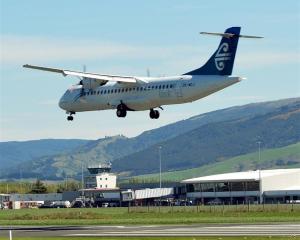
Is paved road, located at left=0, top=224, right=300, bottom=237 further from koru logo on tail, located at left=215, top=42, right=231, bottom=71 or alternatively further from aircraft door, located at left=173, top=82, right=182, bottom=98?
koru logo on tail, located at left=215, top=42, right=231, bottom=71

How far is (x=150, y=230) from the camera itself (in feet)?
293

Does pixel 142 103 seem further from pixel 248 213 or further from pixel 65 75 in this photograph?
pixel 248 213

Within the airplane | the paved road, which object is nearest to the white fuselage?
the airplane

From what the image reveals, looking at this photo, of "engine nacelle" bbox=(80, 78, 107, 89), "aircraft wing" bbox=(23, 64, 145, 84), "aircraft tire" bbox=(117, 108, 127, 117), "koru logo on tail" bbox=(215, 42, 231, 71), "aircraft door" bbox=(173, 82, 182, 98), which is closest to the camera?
"aircraft door" bbox=(173, 82, 182, 98)

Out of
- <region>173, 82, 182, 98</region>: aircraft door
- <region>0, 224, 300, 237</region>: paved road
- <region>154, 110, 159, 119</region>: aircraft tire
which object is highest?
<region>173, 82, 182, 98</region>: aircraft door

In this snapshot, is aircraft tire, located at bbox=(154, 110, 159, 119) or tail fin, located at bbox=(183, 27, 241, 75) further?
aircraft tire, located at bbox=(154, 110, 159, 119)

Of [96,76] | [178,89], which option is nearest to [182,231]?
[178,89]

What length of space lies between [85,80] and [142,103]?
34.6 ft

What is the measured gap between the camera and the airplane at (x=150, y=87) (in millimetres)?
99062

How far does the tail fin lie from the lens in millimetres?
99625

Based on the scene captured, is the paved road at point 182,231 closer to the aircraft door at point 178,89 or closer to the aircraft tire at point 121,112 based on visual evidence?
the aircraft door at point 178,89

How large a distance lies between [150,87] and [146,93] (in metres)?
0.73

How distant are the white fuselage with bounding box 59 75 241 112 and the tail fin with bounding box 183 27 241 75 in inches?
39.9

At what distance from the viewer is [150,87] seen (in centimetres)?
10288
